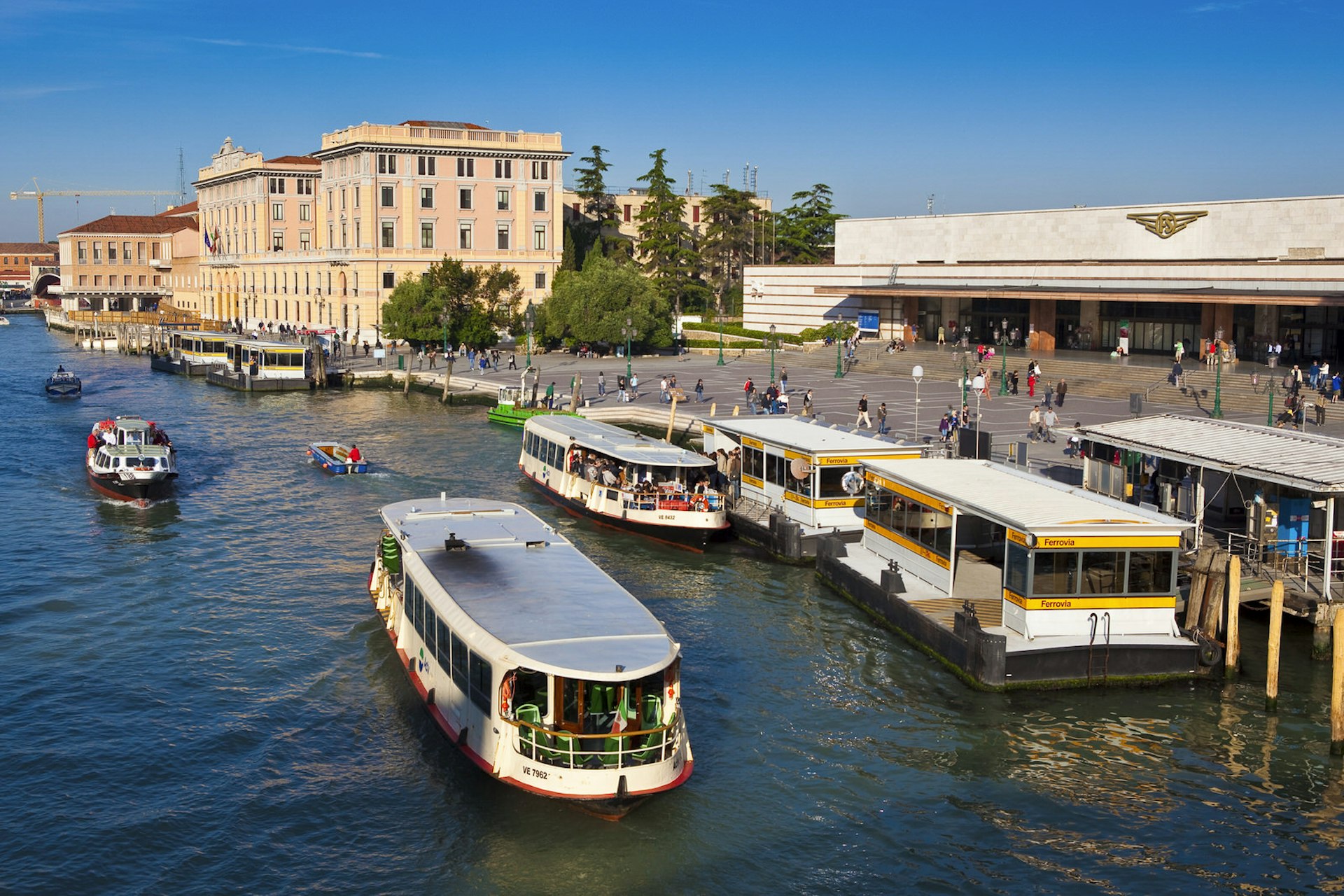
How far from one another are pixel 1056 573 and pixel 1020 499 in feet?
10.6

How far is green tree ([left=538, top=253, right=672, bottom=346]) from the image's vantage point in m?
87.2

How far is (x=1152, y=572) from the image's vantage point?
2517 centimetres

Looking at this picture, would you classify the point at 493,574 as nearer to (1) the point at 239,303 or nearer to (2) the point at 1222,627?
(2) the point at 1222,627

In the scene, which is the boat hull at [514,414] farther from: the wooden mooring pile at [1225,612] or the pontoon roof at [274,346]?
→ the wooden mooring pile at [1225,612]

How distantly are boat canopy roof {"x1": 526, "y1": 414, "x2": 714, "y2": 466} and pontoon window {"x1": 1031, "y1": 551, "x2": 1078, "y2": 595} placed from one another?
15.0 meters

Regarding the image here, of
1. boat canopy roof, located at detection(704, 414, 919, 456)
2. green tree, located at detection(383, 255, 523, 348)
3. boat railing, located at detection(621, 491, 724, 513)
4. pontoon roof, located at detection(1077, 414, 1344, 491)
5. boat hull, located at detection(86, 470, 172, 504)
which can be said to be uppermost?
green tree, located at detection(383, 255, 523, 348)

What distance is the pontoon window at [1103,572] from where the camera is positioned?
24906 millimetres

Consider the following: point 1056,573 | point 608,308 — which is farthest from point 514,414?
point 1056,573

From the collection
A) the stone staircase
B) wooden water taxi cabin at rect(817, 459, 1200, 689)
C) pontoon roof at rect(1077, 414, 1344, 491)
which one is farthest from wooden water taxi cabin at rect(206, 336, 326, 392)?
wooden water taxi cabin at rect(817, 459, 1200, 689)

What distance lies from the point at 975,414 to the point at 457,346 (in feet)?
159

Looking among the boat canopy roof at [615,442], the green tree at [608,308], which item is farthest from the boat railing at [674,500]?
the green tree at [608,308]

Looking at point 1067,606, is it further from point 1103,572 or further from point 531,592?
point 531,592

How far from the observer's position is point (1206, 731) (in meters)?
23.6

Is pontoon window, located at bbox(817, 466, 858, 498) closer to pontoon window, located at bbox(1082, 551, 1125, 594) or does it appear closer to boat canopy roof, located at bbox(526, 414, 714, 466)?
boat canopy roof, located at bbox(526, 414, 714, 466)
